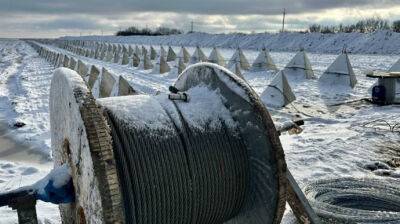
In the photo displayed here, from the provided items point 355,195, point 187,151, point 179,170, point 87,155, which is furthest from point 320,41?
point 87,155

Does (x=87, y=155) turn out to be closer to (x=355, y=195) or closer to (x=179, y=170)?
(x=179, y=170)

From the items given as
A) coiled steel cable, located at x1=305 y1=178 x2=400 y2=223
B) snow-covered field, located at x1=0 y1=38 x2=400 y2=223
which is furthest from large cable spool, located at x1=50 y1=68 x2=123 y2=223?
coiled steel cable, located at x1=305 y1=178 x2=400 y2=223

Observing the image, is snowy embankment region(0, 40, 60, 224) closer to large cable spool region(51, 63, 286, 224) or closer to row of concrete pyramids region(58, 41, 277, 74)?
large cable spool region(51, 63, 286, 224)

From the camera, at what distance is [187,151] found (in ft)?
11.6

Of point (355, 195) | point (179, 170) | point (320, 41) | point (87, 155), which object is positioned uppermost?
point (320, 41)

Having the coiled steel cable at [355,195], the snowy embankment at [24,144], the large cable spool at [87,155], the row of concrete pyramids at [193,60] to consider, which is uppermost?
the large cable spool at [87,155]

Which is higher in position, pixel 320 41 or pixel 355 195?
pixel 320 41

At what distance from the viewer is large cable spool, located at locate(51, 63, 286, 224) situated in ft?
10.5

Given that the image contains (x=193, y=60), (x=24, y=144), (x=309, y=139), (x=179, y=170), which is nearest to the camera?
(x=179, y=170)

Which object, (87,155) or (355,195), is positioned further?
(355,195)

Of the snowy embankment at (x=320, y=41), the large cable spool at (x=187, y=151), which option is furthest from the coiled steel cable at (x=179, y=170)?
the snowy embankment at (x=320, y=41)

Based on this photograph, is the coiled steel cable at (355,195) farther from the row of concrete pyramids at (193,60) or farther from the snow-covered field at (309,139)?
the row of concrete pyramids at (193,60)

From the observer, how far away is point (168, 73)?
20016 mm

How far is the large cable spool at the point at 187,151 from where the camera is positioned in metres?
3.20
